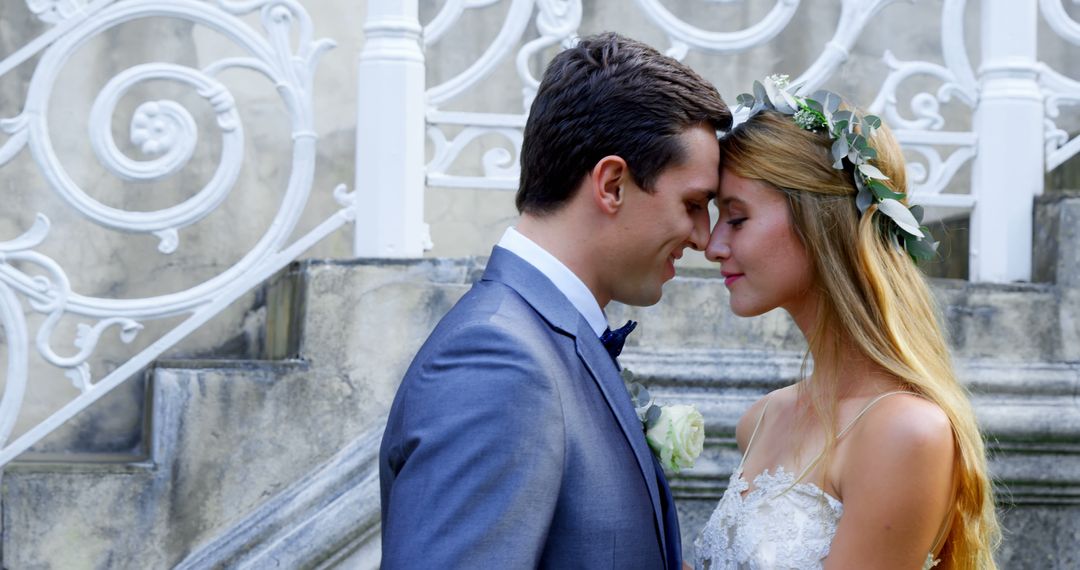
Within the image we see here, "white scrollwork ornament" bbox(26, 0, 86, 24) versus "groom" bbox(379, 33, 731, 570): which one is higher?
"white scrollwork ornament" bbox(26, 0, 86, 24)

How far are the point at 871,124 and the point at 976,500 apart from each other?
0.77 meters

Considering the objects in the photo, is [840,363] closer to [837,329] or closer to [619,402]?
[837,329]

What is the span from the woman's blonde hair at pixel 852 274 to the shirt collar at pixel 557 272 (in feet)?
1.58

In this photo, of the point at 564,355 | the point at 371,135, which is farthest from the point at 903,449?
the point at 371,135

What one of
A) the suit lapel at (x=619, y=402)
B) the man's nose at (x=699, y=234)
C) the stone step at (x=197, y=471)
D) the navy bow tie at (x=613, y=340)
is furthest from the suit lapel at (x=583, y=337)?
the stone step at (x=197, y=471)

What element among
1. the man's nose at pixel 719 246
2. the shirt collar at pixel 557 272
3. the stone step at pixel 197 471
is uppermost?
the man's nose at pixel 719 246

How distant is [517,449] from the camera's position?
6.60 feet

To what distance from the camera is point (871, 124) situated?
2.71m

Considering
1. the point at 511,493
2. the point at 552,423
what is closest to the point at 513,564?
the point at 511,493

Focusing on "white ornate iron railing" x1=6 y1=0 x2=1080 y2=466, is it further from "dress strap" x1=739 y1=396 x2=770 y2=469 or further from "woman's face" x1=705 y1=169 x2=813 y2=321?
"woman's face" x1=705 y1=169 x2=813 y2=321

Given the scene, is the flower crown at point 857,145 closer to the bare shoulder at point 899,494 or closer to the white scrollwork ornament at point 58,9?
the bare shoulder at point 899,494

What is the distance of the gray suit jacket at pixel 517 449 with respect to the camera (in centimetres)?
196

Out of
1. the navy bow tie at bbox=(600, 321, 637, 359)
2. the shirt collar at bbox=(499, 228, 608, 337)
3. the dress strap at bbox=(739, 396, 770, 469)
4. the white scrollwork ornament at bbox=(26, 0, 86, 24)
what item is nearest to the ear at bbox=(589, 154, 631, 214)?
the shirt collar at bbox=(499, 228, 608, 337)

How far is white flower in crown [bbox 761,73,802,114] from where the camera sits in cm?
277
